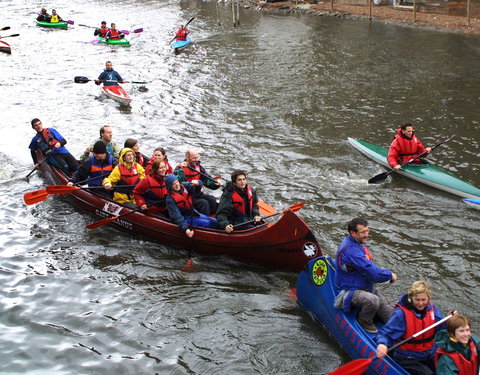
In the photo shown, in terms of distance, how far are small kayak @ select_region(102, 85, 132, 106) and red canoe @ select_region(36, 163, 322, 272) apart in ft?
24.5

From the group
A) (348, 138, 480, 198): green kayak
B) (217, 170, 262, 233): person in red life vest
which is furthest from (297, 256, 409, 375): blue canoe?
(348, 138, 480, 198): green kayak

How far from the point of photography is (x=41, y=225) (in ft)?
30.8

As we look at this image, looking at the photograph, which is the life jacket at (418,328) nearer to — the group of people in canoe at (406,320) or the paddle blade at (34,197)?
the group of people in canoe at (406,320)

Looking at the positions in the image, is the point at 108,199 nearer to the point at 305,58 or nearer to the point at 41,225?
the point at 41,225

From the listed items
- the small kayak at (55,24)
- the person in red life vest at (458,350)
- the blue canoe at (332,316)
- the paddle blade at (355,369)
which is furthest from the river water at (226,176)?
the small kayak at (55,24)

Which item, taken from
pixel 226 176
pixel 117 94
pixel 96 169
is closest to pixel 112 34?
pixel 117 94

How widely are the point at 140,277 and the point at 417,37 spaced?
64.5 feet

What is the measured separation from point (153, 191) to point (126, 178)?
77 centimetres

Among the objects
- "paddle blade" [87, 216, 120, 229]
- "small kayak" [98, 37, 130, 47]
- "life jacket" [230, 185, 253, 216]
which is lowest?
"paddle blade" [87, 216, 120, 229]

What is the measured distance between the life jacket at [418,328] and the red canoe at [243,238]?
2183 mm

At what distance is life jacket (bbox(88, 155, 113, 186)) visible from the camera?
9258 mm

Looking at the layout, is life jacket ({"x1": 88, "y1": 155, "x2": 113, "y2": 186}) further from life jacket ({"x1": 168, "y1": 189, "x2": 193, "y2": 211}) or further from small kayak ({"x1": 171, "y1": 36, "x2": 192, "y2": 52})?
small kayak ({"x1": 171, "y1": 36, "x2": 192, "y2": 52})

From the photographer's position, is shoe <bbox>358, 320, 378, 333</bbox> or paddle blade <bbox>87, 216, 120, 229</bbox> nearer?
shoe <bbox>358, 320, 378, 333</bbox>

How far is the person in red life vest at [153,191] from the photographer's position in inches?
324
